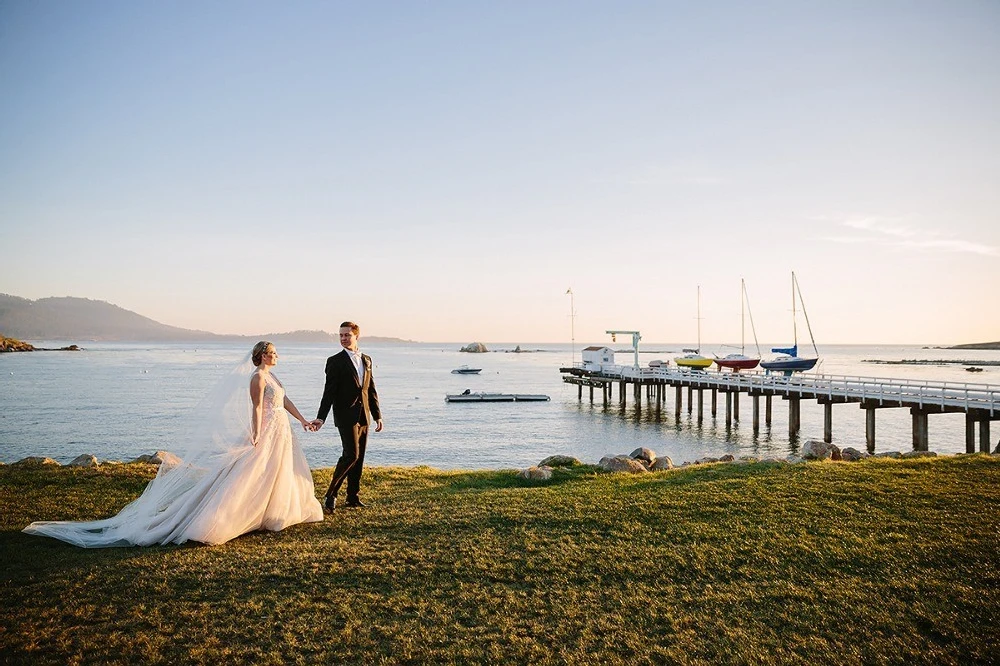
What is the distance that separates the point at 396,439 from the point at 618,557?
28.1m

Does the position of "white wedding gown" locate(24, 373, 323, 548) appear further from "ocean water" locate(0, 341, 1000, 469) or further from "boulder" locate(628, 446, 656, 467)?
"ocean water" locate(0, 341, 1000, 469)

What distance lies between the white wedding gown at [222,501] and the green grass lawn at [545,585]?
229 mm

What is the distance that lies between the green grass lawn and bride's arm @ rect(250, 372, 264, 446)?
4.33 feet

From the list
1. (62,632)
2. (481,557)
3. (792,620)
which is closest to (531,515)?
(481,557)

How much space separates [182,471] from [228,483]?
1.02 metres

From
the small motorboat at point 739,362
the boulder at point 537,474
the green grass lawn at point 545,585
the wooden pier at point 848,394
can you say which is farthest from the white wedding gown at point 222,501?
the small motorboat at point 739,362

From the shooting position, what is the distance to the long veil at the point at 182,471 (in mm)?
7559

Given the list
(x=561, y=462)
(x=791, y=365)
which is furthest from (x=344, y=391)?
(x=791, y=365)

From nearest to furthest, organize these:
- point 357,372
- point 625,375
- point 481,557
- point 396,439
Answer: point 481,557, point 357,372, point 396,439, point 625,375

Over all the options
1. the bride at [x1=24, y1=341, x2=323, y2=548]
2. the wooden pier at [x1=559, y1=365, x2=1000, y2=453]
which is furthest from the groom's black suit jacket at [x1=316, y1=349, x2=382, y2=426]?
the wooden pier at [x1=559, y1=365, x2=1000, y2=453]

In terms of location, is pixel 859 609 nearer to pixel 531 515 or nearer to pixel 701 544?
pixel 701 544

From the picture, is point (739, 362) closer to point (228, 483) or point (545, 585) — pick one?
point (545, 585)

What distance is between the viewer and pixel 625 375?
55281 mm

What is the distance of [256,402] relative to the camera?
810 cm
